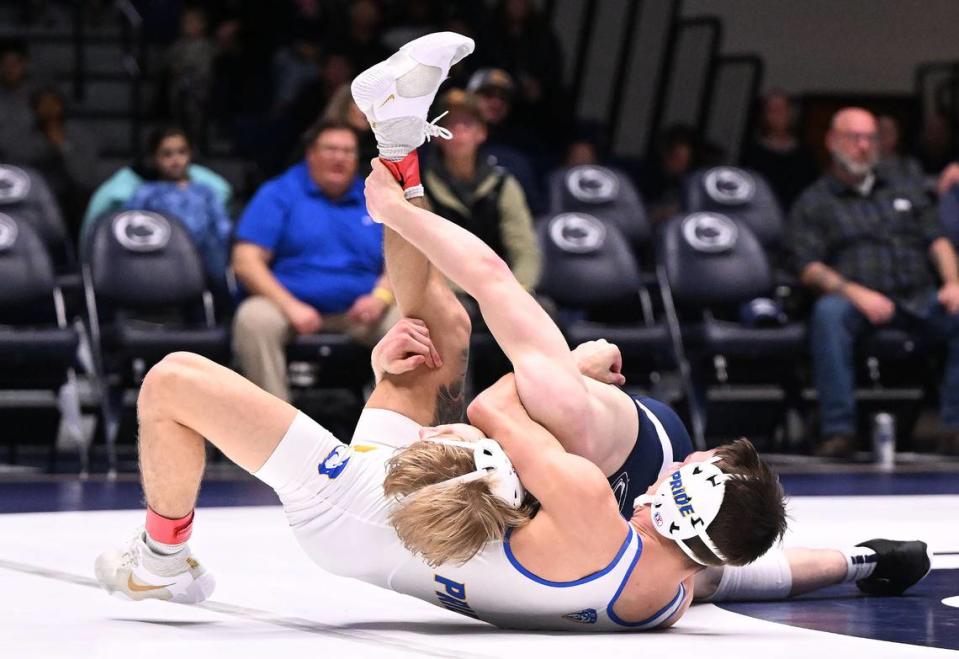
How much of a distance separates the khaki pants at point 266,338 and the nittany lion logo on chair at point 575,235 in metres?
0.97

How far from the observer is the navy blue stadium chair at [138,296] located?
272 inches

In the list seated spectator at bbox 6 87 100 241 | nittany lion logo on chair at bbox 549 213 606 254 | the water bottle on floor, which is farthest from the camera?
seated spectator at bbox 6 87 100 241

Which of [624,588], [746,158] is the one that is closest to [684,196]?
[746,158]

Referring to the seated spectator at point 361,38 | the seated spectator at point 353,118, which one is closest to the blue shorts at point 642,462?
the seated spectator at point 353,118

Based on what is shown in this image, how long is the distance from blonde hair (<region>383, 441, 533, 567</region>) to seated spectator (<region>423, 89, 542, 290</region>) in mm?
4193

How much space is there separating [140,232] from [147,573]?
4158 mm

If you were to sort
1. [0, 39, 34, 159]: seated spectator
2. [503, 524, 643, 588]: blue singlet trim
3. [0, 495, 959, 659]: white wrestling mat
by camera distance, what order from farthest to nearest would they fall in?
1. [0, 39, 34, 159]: seated spectator
2. [503, 524, 643, 588]: blue singlet trim
3. [0, 495, 959, 659]: white wrestling mat

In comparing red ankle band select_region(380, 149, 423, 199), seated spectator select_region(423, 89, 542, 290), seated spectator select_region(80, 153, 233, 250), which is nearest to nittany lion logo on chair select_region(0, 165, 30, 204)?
seated spectator select_region(80, 153, 233, 250)

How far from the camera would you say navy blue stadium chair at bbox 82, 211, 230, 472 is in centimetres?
690

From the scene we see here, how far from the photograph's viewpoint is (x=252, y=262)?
23.2ft

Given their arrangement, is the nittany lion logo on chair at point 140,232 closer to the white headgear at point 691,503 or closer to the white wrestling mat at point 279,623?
the white wrestling mat at point 279,623

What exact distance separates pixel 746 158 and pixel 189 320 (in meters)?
4.13

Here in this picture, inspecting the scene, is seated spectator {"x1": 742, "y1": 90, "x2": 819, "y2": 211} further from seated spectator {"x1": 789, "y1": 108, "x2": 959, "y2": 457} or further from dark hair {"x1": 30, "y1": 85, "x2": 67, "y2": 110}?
dark hair {"x1": 30, "y1": 85, "x2": 67, "y2": 110}

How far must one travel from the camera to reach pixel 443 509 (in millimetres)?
2951
